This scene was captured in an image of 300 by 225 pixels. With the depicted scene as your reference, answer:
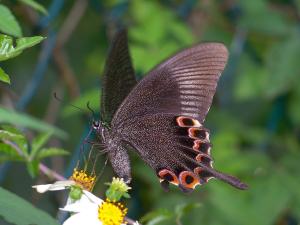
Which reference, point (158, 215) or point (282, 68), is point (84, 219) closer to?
point (158, 215)

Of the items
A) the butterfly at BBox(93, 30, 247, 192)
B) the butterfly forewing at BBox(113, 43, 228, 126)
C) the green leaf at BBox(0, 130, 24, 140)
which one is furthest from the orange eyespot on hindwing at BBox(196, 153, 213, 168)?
the green leaf at BBox(0, 130, 24, 140)

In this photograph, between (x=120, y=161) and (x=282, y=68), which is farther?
(x=282, y=68)

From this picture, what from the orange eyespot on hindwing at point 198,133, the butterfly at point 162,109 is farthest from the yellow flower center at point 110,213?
the orange eyespot on hindwing at point 198,133

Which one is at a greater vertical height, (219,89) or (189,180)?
(189,180)

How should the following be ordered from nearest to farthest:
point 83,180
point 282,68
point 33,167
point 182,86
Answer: point 83,180
point 33,167
point 182,86
point 282,68

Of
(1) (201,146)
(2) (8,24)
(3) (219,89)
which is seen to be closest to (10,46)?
(2) (8,24)

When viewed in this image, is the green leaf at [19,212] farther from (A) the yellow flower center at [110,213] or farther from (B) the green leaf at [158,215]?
(B) the green leaf at [158,215]

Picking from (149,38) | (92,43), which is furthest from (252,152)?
(92,43)
